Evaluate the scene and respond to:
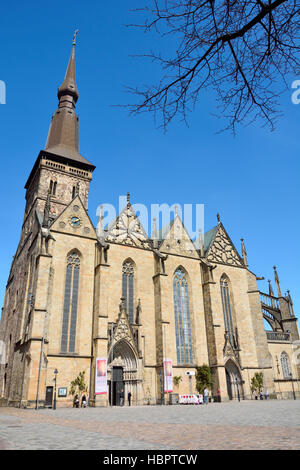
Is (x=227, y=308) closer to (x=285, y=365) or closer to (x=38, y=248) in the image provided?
(x=285, y=365)

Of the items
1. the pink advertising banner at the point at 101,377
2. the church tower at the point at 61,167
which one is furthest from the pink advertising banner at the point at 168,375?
the church tower at the point at 61,167

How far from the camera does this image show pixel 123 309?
28016mm

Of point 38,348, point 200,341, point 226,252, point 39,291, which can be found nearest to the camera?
point 38,348

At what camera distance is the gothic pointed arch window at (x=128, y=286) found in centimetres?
2981

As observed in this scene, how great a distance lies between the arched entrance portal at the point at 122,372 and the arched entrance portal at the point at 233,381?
Result: 9816 mm

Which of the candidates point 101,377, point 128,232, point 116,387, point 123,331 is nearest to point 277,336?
point 123,331

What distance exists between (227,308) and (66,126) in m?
29.9

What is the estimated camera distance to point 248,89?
4.29m

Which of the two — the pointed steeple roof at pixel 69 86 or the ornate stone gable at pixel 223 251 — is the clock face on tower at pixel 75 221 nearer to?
the ornate stone gable at pixel 223 251

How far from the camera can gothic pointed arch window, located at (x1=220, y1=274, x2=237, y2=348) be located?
33.6m

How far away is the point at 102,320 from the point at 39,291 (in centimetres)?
526
